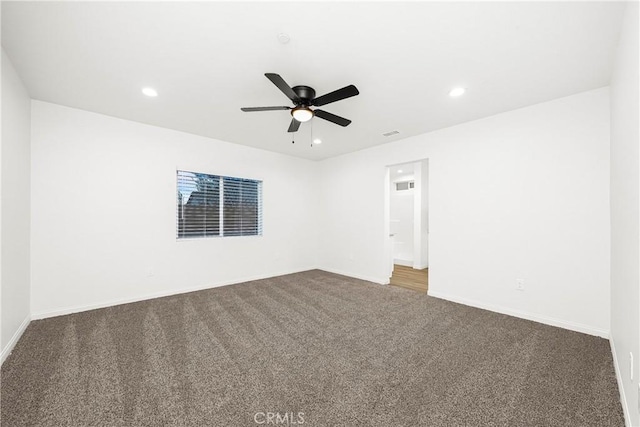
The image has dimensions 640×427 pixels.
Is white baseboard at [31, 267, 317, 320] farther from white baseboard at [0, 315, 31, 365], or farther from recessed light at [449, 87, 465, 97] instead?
recessed light at [449, 87, 465, 97]

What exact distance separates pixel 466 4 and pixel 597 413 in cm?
265

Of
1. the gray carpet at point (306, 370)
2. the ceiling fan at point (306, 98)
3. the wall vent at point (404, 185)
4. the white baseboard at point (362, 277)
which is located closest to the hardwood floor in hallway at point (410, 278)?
the white baseboard at point (362, 277)

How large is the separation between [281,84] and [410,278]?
4334mm

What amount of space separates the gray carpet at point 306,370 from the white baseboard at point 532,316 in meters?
0.12

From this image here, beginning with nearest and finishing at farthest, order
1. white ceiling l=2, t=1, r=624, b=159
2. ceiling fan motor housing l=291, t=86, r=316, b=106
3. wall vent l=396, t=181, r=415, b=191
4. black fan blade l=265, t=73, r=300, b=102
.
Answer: white ceiling l=2, t=1, r=624, b=159 < black fan blade l=265, t=73, r=300, b=102 < ceiling fan motor housing l=291, t=86, r=316, b=106 < wall vent l=396, t=181, r=415, b=191

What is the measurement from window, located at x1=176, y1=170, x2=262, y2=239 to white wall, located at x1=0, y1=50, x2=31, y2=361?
1.60 metres

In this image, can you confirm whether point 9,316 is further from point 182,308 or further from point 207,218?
point 207,218

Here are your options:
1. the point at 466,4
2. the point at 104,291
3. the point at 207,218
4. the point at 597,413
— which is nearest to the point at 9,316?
the point at 104,291

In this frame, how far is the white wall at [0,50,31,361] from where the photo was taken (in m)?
2.19

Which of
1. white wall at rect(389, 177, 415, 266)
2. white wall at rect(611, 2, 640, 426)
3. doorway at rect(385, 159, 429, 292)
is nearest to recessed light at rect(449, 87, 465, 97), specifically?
white wall at rect(611, 2, 640, 426)

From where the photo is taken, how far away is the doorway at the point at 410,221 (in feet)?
18.8

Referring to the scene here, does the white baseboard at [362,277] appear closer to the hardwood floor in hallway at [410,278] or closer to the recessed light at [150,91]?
the hardwood floor in hallway at [410,278]

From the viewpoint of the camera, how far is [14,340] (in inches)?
92.8

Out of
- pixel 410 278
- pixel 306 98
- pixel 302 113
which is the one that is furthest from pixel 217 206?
pixel 410 278
